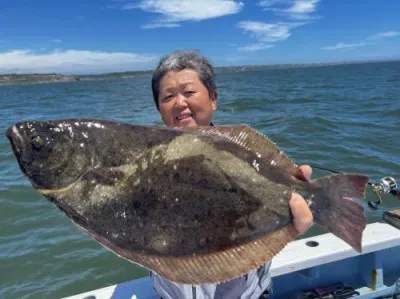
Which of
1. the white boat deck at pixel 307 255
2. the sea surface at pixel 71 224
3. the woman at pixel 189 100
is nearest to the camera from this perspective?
the woman at pixel 189 100

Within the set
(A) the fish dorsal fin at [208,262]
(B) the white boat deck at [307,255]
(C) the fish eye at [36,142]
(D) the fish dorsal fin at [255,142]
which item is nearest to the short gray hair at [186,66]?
(D) the fish dorsal fin at [255,142]

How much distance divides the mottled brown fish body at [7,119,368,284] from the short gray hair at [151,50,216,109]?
115 cm

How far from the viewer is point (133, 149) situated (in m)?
2.05

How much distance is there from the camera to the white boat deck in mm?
3838

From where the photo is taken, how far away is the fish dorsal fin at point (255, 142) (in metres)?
2.23

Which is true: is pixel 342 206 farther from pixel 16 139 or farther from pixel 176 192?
pixel 16 139

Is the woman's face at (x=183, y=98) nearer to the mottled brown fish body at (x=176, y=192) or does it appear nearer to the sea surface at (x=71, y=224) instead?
the mottled brown fish body at (x=176, y=192)

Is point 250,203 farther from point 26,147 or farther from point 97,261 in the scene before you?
point 97,261

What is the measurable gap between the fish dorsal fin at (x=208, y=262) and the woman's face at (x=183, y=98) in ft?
4.42

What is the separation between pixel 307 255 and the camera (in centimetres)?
416

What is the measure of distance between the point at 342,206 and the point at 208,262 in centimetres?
83

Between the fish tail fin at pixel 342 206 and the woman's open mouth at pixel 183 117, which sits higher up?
the woman's open mouth at pixel 183 117

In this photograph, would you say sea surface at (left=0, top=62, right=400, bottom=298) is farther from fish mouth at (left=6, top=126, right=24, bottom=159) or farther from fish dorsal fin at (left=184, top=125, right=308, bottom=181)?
fish dorsal fin at (left=184, top=125, right=308, bottom=181)

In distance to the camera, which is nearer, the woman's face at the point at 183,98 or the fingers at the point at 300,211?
the fingers at the point at 300,211
